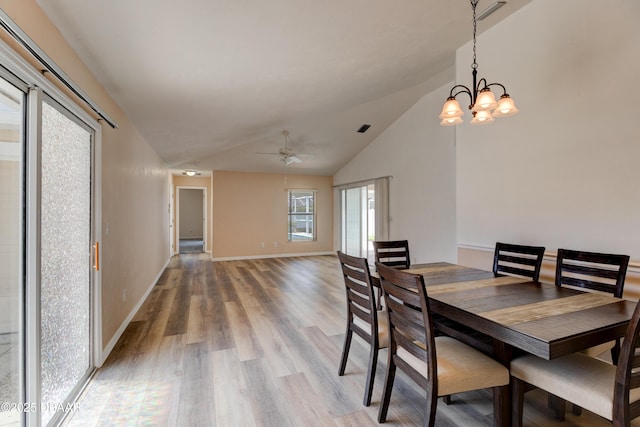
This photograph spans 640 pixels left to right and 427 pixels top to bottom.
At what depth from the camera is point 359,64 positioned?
2.87 m

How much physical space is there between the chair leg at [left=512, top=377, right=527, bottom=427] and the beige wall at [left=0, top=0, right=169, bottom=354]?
2.81m

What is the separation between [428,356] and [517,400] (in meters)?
0.57

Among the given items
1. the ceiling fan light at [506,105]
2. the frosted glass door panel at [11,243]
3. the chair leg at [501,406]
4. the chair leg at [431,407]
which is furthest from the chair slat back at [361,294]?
the frosted glass door panel at [11,243]

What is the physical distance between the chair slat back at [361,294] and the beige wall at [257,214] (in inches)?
237

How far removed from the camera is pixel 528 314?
1.46 m

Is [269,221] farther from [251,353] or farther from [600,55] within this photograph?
[600,55]

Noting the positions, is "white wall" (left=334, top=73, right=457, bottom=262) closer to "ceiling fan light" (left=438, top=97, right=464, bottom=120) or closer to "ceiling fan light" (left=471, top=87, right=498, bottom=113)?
"ceiling fan light" (left=438, top=97, right=464, bottom=120)

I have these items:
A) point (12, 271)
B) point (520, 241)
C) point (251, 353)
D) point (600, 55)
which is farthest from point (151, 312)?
point (600, 55)

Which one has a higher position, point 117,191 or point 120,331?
point 117,191

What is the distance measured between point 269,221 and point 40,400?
668 cm

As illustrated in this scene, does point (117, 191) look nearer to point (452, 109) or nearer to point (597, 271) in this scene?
point (452, 109)

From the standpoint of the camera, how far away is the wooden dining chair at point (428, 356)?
1.43m

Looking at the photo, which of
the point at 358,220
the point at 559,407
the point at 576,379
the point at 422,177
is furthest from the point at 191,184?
the point at 576,379

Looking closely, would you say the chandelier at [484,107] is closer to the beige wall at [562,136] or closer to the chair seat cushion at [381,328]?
the beige wall at [562,136]
